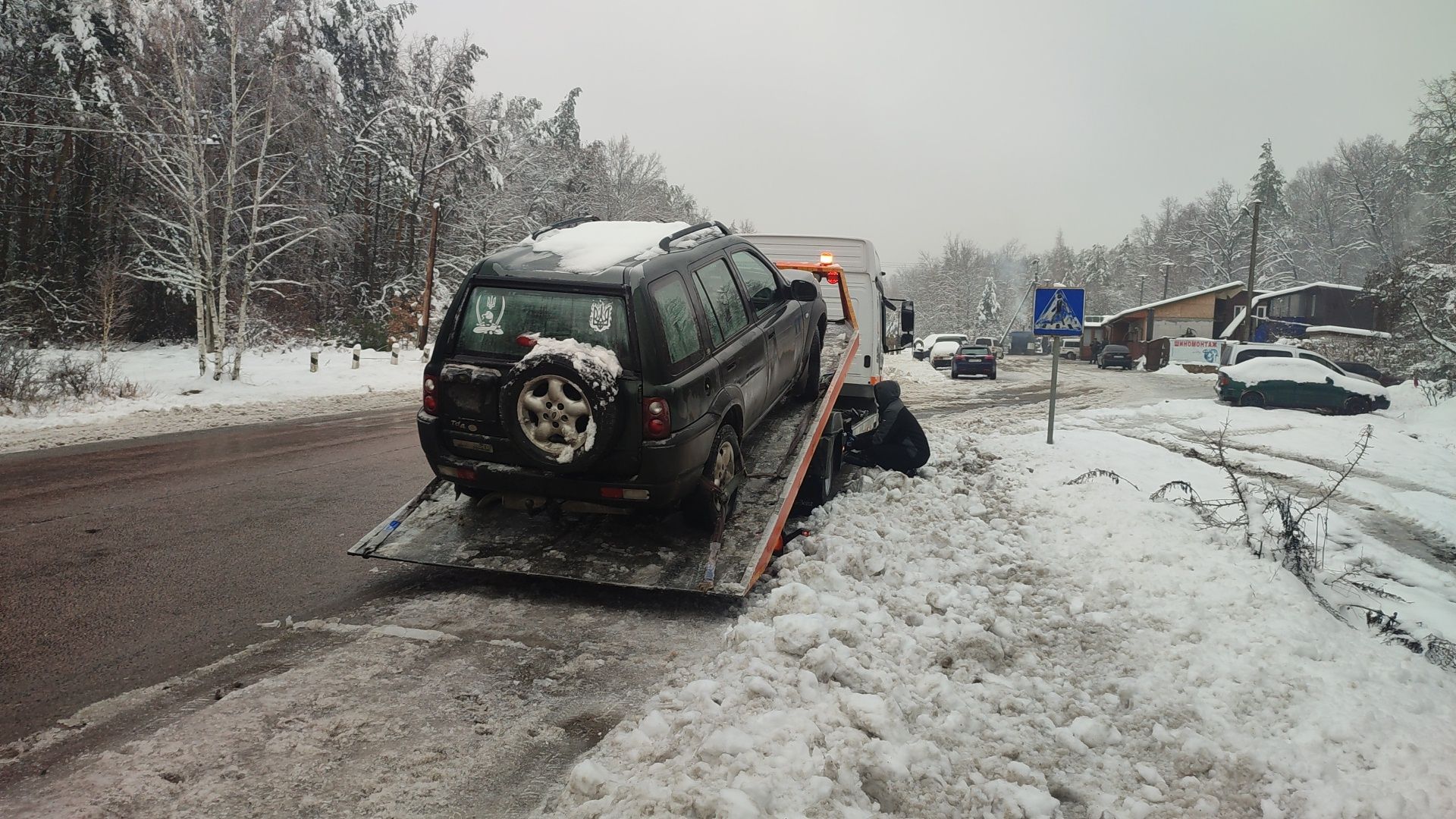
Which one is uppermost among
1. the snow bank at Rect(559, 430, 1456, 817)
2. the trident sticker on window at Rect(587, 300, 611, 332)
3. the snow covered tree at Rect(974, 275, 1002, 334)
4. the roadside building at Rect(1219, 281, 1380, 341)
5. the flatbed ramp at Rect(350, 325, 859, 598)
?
the snow covered tree at Rect(974, 275, 1002, 334)

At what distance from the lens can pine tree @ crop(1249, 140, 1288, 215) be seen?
240 feet

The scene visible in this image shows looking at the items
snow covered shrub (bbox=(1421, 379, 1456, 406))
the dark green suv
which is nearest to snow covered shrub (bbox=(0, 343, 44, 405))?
the dark green suv

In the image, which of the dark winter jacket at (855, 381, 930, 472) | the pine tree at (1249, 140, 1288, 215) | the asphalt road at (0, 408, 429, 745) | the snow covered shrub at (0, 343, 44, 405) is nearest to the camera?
the asphalt road at (0, 408, 429, 745)

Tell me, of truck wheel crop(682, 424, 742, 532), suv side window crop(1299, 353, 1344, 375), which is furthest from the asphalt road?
suv side window crop(1299, 353, 1344, 375)

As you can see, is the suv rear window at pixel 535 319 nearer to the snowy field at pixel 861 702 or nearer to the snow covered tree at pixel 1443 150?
the snowy field at pixel 861 702

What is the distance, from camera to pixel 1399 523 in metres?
9.31

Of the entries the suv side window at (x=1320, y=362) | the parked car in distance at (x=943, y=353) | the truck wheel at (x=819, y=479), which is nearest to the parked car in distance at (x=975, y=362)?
the parked car in distance at (x=943, y=353)

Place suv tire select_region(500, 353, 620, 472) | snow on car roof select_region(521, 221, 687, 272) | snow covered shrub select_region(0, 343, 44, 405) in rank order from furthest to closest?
snow covered shrub select_region(0, 343, 44, 405) → snow on car roof select_region(521, 221, 687, 272) → suv tire select_region(500, 353, 620, 472)

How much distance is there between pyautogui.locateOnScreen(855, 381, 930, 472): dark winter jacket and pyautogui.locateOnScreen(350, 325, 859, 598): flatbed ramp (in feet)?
8.76

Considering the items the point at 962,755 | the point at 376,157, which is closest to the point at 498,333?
the point at 962,755

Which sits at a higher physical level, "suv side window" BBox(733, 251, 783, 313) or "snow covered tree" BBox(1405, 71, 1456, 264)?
"snow covered tree" BBox(1405, 71, 1456, 264)

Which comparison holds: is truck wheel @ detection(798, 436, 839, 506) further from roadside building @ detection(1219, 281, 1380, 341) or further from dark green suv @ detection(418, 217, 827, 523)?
roadside building @ detection(1219, 281, 1380, 341)

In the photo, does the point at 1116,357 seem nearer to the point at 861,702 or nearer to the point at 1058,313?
the point at 1058,313

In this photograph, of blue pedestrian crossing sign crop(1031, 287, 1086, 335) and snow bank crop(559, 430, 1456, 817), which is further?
blue pedestrian crossing sign crop(1031, 287, 1086, 335)
